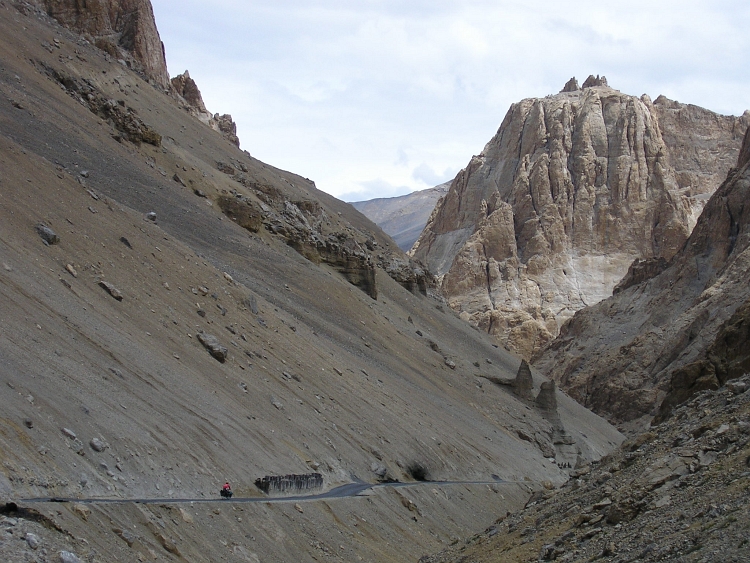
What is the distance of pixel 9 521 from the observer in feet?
59.4

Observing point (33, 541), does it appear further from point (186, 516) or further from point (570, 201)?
point (570, 201)

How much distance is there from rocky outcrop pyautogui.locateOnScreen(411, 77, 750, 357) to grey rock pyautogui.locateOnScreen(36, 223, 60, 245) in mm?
80337

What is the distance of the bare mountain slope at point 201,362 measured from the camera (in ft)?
78.2

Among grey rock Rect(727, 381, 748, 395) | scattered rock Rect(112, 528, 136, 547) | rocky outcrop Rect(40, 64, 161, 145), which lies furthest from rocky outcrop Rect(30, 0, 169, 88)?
grey rock Rect(727, 381, 748, 395)

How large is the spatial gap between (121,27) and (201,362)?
193 ft

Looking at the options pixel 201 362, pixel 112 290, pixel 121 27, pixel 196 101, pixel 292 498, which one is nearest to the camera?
pixel 292 498

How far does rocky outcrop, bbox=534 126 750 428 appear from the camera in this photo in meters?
75.8

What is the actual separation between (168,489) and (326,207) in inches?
2518

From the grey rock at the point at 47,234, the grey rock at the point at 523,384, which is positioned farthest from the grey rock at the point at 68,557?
the grey rock at the point at 523,384

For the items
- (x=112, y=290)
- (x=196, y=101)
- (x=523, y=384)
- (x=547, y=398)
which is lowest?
(x=112, y=290)

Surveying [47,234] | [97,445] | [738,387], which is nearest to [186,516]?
[97,445]

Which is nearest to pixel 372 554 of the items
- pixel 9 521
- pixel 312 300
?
pixel 9 521

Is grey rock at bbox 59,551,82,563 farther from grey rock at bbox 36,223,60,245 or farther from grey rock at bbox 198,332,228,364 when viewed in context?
grey rock at bbox 36,223,60,245

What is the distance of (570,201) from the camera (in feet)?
430
